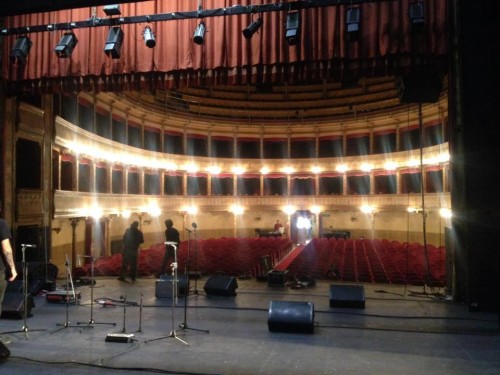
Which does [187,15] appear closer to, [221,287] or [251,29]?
[251,29]

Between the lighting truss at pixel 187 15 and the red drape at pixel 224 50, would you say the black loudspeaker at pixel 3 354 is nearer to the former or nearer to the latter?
the red drape at pixel 224 50

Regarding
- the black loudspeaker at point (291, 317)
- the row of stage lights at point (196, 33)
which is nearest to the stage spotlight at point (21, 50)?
the row of stage lights at point (196, 33)

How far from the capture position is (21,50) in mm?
8281

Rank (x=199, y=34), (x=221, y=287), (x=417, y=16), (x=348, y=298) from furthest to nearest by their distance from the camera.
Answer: (x=221, y=287), (x=199, y=34), (x=348, y=298), (x=417, y=16)

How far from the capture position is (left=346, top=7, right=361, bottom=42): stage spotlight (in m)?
7.26

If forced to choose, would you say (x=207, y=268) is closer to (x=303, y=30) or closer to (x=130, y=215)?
(x=303, y=30)

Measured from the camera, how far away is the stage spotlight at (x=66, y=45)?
803 cm

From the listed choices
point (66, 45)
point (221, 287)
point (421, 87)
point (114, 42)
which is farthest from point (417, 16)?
point (66, 45)

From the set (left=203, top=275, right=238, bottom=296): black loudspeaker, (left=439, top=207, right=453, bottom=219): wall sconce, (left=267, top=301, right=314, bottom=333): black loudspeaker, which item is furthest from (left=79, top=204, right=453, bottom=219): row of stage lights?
(left=267, top=301, right=314, bottom=333): black loudspeaker

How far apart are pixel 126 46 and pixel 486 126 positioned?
7.13 m

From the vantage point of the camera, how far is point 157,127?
2416 cm

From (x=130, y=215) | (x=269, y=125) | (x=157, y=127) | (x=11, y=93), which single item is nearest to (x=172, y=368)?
(x=11, y=93)

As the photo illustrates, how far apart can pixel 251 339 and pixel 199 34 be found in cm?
557

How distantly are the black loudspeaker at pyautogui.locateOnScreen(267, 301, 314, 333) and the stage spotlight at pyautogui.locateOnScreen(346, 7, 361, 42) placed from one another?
467 cm
